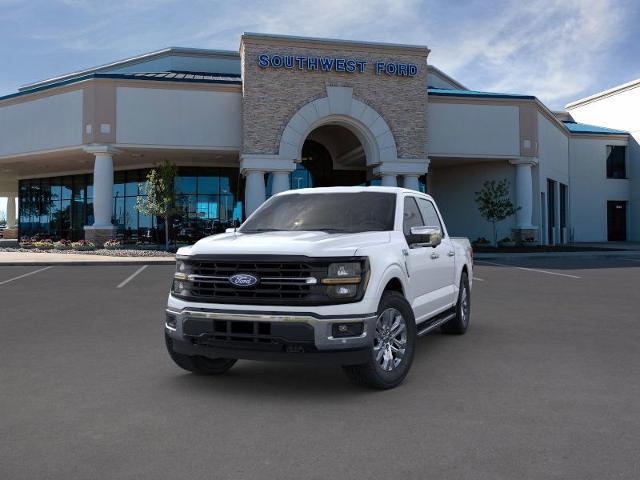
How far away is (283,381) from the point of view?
573cm

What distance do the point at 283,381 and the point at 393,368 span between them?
1.05m

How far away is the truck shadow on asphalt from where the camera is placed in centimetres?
536

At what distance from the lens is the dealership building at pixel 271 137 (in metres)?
28.2

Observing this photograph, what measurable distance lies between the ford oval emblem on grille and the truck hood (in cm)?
20

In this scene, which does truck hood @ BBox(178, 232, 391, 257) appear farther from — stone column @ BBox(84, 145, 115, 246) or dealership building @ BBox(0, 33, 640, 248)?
stone column @ BBox(84, 145, 115, 246)

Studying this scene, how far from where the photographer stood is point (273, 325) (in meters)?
4.99

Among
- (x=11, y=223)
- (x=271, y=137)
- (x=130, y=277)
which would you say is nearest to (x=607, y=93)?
(x=271, y=137)

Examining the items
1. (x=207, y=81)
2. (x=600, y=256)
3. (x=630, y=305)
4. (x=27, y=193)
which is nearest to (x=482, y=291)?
(x=630, y=305)

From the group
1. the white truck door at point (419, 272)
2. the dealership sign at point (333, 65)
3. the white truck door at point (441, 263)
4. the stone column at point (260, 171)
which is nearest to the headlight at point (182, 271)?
the white truck door at point (419, 272)

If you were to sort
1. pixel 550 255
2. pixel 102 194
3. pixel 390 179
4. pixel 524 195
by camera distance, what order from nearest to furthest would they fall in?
1. pixel 550 255
2. pixel 102 194
3. pixel 390 179
4. pixel 524 195

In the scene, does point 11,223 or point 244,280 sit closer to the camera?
point 244,280

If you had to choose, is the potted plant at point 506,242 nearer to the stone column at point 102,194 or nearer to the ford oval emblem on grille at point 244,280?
the stone column at point 102,194

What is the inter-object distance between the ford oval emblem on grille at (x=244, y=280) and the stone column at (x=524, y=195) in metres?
29.1

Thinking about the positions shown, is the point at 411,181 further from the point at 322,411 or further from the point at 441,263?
the point at 322,411
